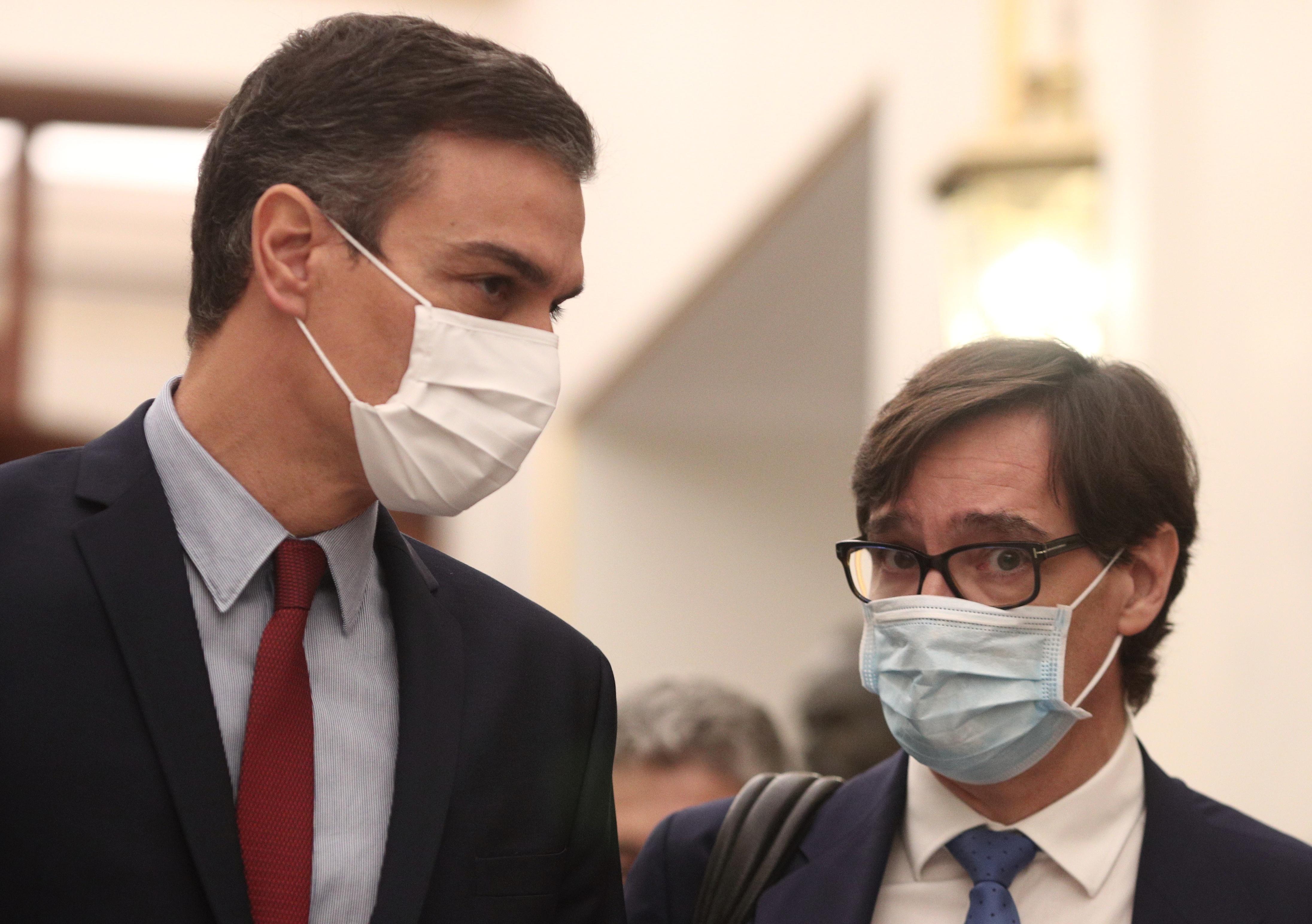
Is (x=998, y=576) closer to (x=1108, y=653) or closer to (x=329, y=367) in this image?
(x=1108, y=653)

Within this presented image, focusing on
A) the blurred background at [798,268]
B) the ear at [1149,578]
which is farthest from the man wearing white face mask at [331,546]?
the ear at [1149,578]

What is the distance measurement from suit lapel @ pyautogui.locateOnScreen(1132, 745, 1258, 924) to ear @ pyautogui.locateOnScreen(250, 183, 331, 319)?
1.34 m

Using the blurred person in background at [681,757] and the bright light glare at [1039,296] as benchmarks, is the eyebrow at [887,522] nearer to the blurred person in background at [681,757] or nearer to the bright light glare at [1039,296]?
the bright light glare at [1039,296]

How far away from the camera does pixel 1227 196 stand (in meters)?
3.42

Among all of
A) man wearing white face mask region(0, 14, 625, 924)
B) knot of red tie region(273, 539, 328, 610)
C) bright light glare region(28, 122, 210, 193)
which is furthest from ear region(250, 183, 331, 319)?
bright light glare region(28, 122, 210, 193)

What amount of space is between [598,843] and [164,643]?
2.17 ft

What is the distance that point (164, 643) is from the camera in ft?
5.80

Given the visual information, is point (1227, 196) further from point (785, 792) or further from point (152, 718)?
point (152, 718)

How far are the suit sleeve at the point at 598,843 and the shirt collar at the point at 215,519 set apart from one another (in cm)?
41

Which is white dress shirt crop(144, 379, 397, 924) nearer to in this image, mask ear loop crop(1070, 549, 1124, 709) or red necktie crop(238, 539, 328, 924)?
red necktie crop(238, 539, 328, 924)

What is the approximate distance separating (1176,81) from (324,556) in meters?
2.49

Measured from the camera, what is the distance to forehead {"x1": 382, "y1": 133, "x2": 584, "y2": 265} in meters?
1.95

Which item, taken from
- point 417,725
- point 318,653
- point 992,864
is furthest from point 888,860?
point 318,653

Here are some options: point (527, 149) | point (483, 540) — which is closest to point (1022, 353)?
point (527, 149)
